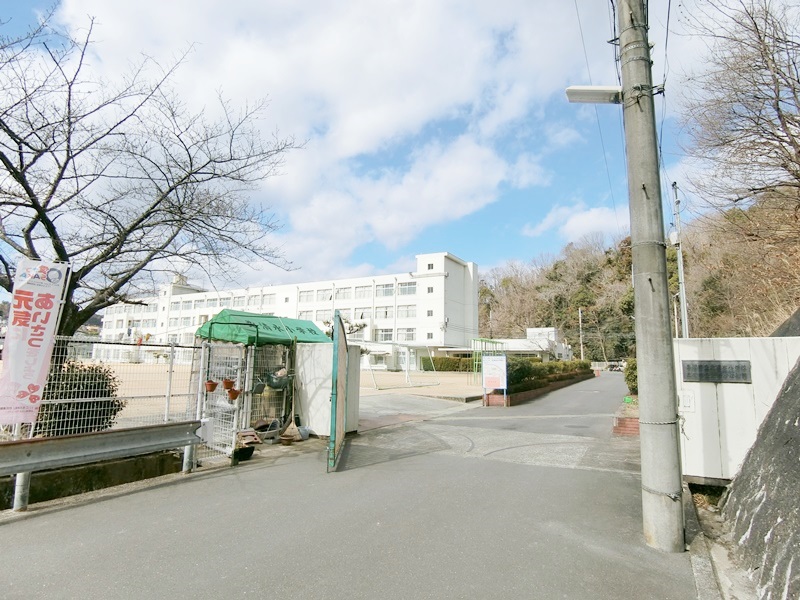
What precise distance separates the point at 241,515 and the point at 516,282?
74.5 m

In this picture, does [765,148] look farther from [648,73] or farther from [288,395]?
[288,395]

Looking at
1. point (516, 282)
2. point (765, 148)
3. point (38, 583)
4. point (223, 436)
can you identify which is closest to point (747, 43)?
point (765, 148)

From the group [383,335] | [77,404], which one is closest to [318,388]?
[77,404]

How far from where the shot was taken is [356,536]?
4152 mm

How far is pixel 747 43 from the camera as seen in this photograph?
29.2 ft

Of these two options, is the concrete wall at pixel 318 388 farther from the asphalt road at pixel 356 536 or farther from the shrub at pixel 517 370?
the shrub at pixel 517 370

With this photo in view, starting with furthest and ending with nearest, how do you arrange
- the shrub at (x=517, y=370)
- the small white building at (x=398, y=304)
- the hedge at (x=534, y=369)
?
1. the small white building at (x=398, y=304)
2. the hedge at (x=534, y=369)
3. the shrub at (x=517, y=370)

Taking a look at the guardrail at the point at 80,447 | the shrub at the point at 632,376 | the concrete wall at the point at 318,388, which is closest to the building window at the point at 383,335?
the shrub at the point at 632,376

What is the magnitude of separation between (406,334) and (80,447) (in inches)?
2169

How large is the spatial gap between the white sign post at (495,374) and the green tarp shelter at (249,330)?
8.27m

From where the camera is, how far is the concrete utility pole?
12.9ft

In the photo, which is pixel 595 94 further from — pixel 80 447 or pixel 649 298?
pixel 80 447

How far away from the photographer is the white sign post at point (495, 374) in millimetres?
16578

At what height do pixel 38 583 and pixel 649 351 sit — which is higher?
pixel 649 351
